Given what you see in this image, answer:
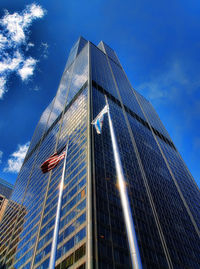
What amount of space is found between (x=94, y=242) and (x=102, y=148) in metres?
29.5

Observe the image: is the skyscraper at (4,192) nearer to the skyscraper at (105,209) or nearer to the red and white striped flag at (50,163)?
the skyscraper at (105,209)

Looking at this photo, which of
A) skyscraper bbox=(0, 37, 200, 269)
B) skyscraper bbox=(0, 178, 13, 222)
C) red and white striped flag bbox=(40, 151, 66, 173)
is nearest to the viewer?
red and white striped flag bbox=(40, 151, 66, 173)

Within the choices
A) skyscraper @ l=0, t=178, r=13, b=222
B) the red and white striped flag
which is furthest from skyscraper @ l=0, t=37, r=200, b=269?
skyscraper @ l=0, t=178, r=13, b=222

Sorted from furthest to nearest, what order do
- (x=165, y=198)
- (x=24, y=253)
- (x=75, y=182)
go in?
(x=165, y=198) → (x=24, y=253) → (x=75, y=182)

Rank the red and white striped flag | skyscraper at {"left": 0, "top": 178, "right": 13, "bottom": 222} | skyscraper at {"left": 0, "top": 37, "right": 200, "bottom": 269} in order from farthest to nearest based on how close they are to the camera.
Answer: skyscraper at {"left": 0, "top": 178, "right": 13, "bottom": 222}
skyscraper at {"left": 0, "top": 37, "right": 200, "bottom": 269}
the red and white striped flag

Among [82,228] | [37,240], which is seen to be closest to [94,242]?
[82,228]

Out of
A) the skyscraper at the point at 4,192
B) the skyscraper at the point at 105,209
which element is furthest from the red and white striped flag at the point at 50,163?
the skyscraper at the point at 4,192

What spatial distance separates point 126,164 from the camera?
6675 centimetres

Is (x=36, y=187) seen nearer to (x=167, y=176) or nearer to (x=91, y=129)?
(x=91, y=129)

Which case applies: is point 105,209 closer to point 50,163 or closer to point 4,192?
point 50,163

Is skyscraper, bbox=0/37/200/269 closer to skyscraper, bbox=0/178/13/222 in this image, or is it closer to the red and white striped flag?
the red and white striped flag

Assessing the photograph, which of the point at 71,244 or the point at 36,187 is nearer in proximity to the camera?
the point at 71,244

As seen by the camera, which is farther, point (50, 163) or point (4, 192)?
point (4, 192)

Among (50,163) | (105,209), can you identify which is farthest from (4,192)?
(50,163)
